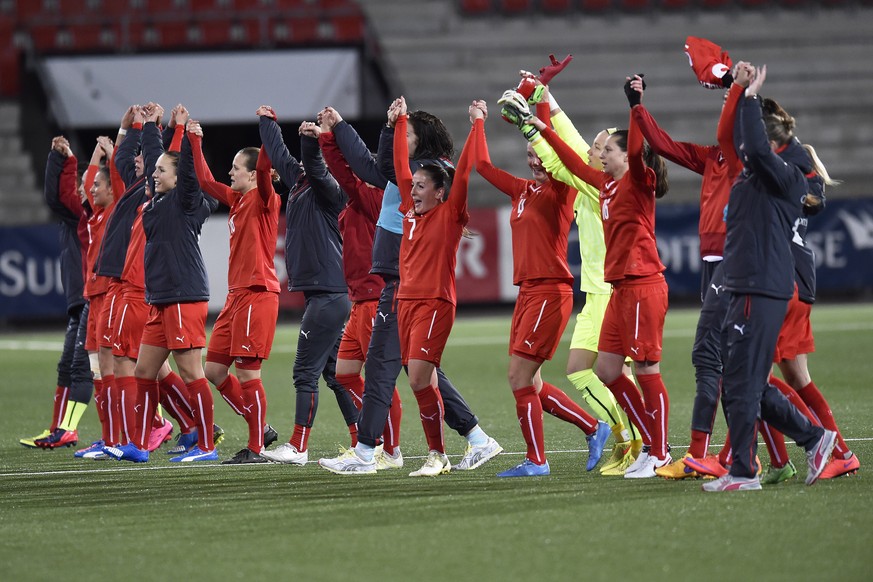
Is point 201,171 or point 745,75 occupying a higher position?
point 745,75

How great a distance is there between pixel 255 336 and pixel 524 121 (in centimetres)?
225

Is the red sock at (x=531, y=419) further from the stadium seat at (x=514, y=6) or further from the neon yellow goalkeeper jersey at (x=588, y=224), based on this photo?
the stadium seat at (x=514, y=6)

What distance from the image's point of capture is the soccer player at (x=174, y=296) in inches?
317

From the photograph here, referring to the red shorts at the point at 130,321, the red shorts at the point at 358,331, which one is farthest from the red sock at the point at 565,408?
the red shorts at the point at 130,321

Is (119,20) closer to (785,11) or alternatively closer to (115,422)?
(785,11)

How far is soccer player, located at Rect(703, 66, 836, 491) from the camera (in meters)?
5.89

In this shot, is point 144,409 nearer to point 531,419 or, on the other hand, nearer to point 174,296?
point 174,296

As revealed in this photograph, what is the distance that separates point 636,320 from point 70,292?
4998 millimetres

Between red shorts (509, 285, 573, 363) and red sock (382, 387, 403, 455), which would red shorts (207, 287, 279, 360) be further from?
red shorts (509, 285, 573, 363)

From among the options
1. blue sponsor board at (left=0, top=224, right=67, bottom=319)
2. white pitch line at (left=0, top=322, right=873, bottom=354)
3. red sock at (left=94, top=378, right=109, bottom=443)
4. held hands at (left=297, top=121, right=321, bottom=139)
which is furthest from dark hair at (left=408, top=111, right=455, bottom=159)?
blue sponsor board at (left=0, top=224, right=67, bottom=319)

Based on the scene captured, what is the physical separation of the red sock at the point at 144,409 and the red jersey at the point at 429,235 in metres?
2.06

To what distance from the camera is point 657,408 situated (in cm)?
684

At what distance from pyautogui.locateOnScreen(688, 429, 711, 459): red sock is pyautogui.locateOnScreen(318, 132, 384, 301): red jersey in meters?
2.14

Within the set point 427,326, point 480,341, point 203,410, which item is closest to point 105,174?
point 203,410
